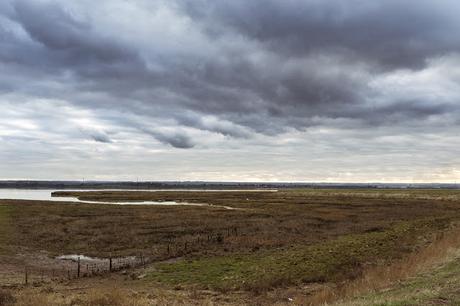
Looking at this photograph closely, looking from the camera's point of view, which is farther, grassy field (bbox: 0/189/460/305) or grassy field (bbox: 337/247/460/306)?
grassy field (bbox: 0/189/460/305)

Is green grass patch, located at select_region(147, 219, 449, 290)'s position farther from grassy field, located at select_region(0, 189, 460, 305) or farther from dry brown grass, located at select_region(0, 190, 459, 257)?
dry brown grass, located at select_region(0, 190, 459, 257)

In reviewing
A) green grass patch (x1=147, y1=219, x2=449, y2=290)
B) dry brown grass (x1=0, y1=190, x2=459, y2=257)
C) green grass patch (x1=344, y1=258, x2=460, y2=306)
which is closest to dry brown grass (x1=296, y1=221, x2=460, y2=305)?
green grass patch (x1=344, y1=258, x2=460, y2=306)

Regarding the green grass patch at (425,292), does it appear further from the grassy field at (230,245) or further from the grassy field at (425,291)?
the grassy field at (230,245)

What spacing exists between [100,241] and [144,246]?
545cm

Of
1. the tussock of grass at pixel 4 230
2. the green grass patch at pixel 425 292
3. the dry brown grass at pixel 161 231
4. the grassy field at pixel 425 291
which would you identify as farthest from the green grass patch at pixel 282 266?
the tussock of grass at pixel 4 230

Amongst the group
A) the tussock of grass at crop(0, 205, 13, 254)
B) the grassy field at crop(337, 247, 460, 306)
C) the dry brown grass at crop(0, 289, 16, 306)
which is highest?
the grassy field at crop(337, 247, 460, 306)

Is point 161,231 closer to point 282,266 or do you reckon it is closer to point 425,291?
point 282,266

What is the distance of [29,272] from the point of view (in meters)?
30.0

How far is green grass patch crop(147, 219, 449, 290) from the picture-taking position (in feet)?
80.8

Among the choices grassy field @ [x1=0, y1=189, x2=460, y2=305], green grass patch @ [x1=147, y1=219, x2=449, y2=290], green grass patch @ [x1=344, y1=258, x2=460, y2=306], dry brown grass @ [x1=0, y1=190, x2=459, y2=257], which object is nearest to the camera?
→ green grass patch @ [x1=344, y1=258, x2=460, y2=306]

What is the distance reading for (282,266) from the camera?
91.0 ft

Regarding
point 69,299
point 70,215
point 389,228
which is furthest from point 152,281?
point 70,215

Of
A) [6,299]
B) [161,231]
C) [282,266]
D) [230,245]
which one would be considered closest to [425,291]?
[282,266]

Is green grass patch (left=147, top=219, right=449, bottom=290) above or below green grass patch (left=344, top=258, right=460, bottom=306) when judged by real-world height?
below
